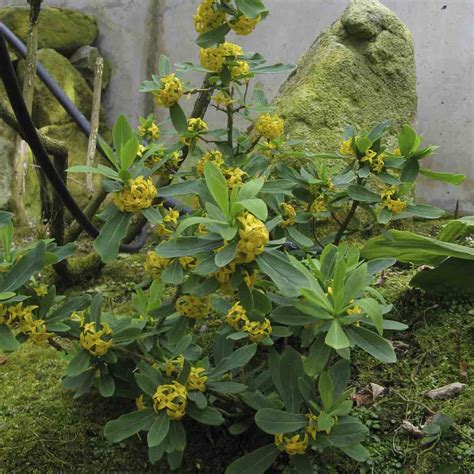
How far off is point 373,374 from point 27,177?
3.12 metres

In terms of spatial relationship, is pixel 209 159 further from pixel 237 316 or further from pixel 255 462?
pixel 255 462

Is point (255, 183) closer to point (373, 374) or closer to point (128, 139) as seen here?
point (128, 139)

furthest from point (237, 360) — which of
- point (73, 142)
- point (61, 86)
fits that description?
point (61, 86)

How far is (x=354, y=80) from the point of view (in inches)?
114

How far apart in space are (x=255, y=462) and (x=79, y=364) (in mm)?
400

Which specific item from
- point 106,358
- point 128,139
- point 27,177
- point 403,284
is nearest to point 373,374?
point 403,284

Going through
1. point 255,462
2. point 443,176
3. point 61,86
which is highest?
point 443,176

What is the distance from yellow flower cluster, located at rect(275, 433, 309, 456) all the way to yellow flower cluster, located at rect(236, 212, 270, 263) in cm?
38

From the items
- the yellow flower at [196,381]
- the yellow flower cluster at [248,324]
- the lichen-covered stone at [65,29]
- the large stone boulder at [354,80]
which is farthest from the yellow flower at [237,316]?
the lichen-covered stone at [65,29]

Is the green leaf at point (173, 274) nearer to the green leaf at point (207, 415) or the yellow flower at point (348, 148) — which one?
the green leaf at point (207, 415)

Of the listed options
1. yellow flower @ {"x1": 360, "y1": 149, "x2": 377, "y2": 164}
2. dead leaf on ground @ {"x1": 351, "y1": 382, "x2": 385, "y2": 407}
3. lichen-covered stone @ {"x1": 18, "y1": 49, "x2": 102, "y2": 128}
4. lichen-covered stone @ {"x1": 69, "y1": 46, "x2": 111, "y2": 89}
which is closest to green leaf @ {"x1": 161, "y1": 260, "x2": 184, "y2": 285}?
yellow flower @ {"x1": 360, "y1": 149, "x2": 377, "y2": 164}

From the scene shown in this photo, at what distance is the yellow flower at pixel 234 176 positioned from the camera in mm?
1298

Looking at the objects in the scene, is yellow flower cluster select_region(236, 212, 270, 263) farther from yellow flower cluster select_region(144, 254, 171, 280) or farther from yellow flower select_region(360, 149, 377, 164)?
yellow flower select_region(360, 149, 377, 164)

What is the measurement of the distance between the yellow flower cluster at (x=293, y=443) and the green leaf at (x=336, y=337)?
0.81 feet
